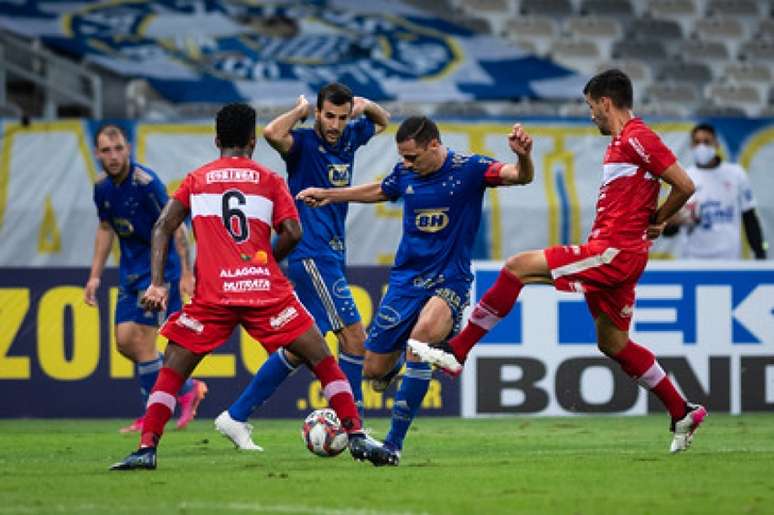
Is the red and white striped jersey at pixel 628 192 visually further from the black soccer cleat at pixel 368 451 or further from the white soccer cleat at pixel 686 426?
the black soccer cleat at pixel 368 451

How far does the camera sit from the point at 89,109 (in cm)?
2212

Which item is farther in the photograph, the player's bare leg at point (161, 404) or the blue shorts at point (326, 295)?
the blue shorts at point (326, 295)

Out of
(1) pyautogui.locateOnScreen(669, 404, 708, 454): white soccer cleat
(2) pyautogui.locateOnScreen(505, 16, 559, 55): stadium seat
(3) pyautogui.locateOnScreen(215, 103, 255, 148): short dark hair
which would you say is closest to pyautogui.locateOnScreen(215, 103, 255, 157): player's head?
(3) pyautogui.locateOnScreen(215, 103, 255, 148): short dark hair

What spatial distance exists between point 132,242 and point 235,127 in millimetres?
4003

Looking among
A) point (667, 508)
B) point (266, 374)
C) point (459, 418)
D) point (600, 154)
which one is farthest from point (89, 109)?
point (667, 508)

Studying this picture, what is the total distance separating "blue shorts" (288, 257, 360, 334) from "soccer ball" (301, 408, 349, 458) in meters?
1.22

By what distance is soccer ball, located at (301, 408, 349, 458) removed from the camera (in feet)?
31.8

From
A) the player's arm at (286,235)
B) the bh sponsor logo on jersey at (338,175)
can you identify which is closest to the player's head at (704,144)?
the bh sponsor logo on jersey at (338,175)

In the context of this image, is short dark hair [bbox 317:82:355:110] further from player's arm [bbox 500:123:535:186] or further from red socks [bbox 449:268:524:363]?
red socks [bbox 449:268:524:363]

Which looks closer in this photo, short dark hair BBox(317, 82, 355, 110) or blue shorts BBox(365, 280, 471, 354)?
blue shorts BBox(365, 280, 471, 354)

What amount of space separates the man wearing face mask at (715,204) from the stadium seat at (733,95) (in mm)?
9056

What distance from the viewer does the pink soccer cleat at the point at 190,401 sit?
13284 mm

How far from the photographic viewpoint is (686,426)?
10.1m

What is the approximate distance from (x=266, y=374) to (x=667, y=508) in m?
3.89
